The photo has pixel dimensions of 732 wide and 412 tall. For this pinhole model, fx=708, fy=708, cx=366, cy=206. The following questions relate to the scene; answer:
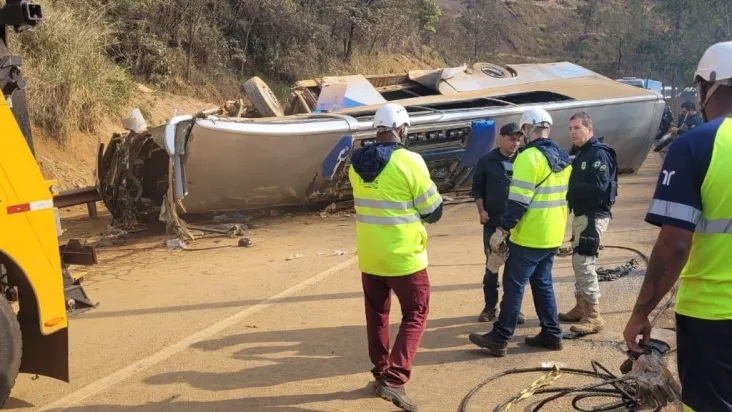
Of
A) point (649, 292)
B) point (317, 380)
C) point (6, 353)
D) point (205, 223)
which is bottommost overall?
point (205, 223)

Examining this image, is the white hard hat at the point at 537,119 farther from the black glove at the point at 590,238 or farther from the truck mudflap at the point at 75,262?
the truck mudflap at the point at 75,262

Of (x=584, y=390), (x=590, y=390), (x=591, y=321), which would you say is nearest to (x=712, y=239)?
(x=584, y=390)

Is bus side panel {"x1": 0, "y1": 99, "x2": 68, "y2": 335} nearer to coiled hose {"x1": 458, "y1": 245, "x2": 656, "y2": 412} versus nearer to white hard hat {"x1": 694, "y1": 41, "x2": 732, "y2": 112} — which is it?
coiled hose {"x1": 458, "y1": 245, "x2": 656, "y2": 412}

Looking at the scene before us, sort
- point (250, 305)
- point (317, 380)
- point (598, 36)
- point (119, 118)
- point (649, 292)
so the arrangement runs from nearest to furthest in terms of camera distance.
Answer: point (649, 292)
point (317, 380)
point (250, 305)
point (119, 118)
point (598, 36)

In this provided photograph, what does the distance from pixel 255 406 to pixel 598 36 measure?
39.5 metres

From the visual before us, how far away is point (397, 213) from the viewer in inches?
156

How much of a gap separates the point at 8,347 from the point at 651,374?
308 cm

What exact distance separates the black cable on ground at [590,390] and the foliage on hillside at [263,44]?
1070cm

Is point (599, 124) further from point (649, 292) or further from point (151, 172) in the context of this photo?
point (649, 292)

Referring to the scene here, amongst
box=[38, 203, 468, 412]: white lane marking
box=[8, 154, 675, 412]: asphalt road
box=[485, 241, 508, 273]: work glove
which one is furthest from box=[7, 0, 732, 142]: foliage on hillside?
box=[485, 241, 508, 273]: work glove

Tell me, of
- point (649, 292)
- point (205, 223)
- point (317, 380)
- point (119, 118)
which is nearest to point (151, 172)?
point (205, 223)

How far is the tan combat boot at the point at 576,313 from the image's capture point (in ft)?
17.2

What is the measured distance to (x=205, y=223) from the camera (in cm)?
1021

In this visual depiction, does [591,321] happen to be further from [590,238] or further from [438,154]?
[438,154]
